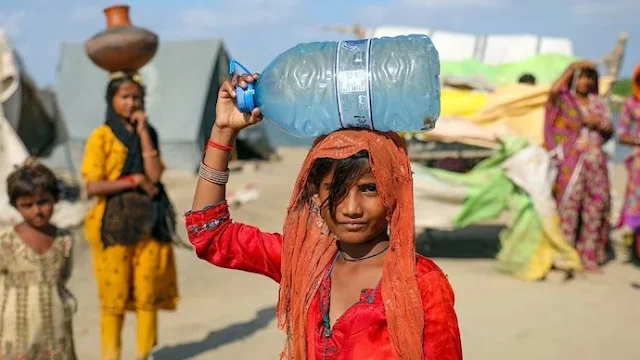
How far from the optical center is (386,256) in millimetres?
1835

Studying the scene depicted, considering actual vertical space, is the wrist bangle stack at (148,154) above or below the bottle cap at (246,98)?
below

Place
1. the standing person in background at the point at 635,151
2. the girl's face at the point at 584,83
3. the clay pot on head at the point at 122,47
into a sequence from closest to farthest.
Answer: the clay pot on head at the point at 122,47 < the girl's face at the point at 584,83 < the standing person in background at the point at 635,151

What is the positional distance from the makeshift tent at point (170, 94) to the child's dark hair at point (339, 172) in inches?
525

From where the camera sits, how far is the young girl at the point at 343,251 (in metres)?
1.76

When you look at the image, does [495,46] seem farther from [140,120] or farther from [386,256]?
[386,256]

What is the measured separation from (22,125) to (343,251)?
1329cm

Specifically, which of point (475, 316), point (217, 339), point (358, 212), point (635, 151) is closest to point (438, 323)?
point (358, 212)

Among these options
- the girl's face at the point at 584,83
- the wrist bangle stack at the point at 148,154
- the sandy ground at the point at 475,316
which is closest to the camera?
the wrist bangle stack at the point at 148,154

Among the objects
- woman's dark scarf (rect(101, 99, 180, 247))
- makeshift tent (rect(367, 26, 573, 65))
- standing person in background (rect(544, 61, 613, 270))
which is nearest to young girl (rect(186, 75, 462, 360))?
woman's dark scarf (rect(101, 99, 180, 247))

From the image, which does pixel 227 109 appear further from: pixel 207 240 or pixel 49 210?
pixel 49 210

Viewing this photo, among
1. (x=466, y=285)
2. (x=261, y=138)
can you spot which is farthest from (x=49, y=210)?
(x=261, y=138)

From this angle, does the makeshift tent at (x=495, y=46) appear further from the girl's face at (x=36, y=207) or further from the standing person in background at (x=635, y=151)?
the girl's face at (x=36, y=207)

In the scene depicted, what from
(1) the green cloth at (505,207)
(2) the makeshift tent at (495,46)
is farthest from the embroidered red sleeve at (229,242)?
(2) the makeshift tent at (495,46)

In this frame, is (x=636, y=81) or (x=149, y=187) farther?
(x=636, y=81)
